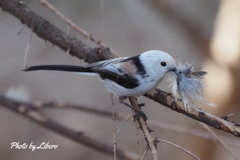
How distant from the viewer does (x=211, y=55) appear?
6.81ft

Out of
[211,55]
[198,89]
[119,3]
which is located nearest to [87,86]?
[119,3]

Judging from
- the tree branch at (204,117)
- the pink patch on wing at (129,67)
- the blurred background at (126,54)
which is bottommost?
the blurred background at (126,54)

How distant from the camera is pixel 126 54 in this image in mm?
3377

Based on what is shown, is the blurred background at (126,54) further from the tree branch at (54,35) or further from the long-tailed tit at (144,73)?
the long-tailed tit at (144,73)

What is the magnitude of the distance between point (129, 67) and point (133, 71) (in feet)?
0.05

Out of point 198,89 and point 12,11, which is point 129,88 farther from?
point 12,11

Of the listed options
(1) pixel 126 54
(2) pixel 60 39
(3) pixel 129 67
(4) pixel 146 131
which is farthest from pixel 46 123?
(1) pixel 126 54

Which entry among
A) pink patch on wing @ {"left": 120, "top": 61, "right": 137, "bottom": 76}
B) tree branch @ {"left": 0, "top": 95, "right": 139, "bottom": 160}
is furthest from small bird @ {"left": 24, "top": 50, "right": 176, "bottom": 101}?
tree branch @ {"left": 0, "top": 95, "right": 139, "bottom": 160}

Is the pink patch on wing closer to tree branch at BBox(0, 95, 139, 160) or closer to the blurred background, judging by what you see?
tree branch at BBox(0, 95, 139, 160)

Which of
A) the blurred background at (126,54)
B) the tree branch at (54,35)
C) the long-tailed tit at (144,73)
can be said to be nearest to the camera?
the long-tailed tit at (144,73)

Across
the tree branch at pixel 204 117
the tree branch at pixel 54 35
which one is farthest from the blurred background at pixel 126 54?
the tree branch at pixel 204 117

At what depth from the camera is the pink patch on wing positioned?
114 centimetres

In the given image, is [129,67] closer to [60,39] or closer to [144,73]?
[144,73]

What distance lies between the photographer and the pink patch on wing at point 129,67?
1144 millimetres
